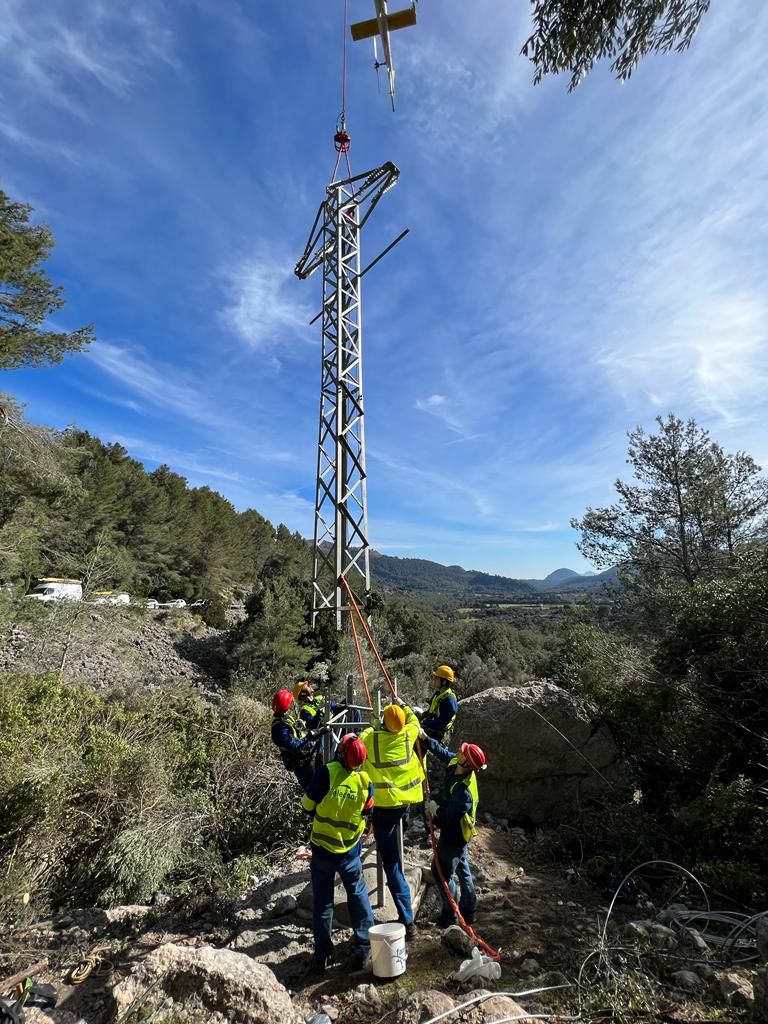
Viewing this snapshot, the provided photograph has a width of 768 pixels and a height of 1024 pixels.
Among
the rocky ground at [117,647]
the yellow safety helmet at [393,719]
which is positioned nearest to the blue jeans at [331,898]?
the yellow safety helmet at [393,719]

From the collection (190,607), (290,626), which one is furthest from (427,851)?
(190,607)

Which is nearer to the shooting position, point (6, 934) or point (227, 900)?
point (6, 934)

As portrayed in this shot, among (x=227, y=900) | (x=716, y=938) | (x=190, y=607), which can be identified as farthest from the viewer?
(x=190, y=607)

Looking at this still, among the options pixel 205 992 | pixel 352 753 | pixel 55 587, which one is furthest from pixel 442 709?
pixel 55 587

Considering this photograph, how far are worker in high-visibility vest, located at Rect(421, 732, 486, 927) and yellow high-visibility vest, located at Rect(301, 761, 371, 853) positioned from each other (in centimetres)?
91

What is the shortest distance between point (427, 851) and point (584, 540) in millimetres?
10697

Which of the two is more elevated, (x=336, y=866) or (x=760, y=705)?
(x=760, y=705)

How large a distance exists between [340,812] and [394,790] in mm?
646

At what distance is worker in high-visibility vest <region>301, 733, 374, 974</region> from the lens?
151 inches

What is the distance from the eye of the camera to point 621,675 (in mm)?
7719

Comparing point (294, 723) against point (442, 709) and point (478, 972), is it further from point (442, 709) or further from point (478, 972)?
point (478, 972)

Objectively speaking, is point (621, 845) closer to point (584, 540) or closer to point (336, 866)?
point (336, 866)

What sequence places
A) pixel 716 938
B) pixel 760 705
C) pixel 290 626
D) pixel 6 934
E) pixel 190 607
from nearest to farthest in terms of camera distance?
pixel 716 938, pixel 6 934, pixel 760 705, pixel 290 626, pixel 190 607

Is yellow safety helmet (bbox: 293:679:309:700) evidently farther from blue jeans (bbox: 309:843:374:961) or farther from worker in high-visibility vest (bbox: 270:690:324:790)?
blue jeans (bbox: 309:843:374:961)
